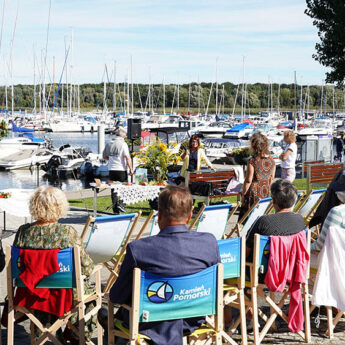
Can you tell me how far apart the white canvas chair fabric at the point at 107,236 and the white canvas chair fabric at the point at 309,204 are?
3.09 m

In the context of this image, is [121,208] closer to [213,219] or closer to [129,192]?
[129,192]

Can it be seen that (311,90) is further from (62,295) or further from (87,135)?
(62,295)

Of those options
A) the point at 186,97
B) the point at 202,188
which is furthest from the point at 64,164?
the point at 186,97

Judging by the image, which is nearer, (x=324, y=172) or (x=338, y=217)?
(x=338, y=217)

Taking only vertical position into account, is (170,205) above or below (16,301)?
above

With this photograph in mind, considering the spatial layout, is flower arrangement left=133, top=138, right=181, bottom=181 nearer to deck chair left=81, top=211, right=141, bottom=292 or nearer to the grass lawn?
the grass lawn

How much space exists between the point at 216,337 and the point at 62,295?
118 cm

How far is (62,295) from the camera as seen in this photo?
4613 millimetres

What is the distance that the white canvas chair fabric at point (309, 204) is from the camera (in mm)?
8117

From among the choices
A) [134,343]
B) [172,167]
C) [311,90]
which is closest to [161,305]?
[134,343]

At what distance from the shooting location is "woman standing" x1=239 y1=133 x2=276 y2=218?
8.63m

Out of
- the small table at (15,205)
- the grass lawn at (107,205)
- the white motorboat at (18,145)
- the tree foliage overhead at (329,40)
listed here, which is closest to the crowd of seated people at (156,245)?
the small table at (15,205)

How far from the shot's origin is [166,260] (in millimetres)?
3924

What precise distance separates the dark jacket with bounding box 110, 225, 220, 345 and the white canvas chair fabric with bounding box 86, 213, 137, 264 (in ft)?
5.05
